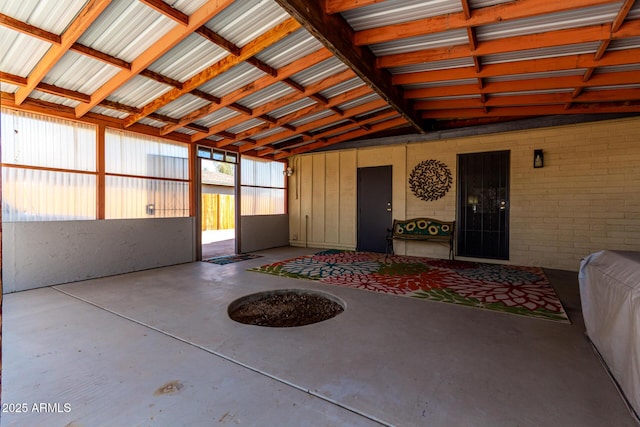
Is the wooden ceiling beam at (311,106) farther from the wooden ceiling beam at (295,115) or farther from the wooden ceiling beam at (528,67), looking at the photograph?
the wooden ceiling beam at (528,67)

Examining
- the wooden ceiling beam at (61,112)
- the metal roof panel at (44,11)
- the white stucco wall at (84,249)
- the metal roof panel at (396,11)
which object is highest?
the metal roof panel at (396,11)

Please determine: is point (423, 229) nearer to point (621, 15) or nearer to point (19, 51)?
point (621, 15)

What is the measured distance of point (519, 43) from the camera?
341 centimetres

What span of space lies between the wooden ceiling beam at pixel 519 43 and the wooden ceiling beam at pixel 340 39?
0.84 feet

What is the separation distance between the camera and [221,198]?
46.4 ft

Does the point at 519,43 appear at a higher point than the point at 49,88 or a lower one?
higher

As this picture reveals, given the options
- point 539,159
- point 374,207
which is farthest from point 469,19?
point 374,207

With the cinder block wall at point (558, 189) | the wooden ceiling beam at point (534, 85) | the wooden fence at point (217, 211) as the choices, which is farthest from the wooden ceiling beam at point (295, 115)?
the wooden fence at point (217, 211)

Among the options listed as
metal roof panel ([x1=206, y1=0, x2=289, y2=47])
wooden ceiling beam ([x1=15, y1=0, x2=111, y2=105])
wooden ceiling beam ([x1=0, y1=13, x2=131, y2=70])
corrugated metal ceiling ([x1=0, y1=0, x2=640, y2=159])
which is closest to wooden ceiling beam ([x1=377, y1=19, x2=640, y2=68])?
corrugated metal ceiling ([x1=0, y1=0, x2=640, y2=159])

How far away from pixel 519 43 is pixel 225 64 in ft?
11.0

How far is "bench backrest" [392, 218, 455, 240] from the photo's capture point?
6.47 meters

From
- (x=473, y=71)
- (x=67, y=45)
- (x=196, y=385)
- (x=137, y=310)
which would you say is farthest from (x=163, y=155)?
(x=473, y=71)

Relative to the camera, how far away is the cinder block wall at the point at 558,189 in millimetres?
5188

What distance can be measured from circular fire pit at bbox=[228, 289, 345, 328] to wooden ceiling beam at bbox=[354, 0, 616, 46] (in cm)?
308
